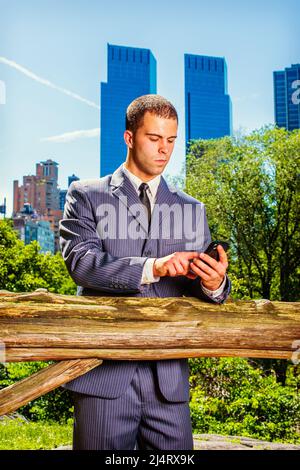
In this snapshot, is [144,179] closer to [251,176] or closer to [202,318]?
[202,318]

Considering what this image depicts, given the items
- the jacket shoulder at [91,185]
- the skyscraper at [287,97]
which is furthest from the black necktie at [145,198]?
the skyscraper at [287,97]

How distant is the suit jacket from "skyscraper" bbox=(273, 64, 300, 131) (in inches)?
382

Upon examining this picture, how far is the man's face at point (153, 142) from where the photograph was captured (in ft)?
6.28

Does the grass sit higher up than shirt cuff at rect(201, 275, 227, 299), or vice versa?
shirt cuff at rect(201, 275, 227, 299)

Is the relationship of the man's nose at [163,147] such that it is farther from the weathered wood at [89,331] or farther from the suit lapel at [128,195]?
the weathered wood at [89,331]

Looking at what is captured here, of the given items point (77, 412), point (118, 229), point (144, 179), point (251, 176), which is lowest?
point (77, 412)

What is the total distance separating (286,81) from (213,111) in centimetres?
244

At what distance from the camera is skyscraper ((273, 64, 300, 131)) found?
11.7m

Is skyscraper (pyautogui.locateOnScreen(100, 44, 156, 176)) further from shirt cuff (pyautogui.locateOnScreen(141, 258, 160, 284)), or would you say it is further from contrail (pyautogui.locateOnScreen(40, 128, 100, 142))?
shirt cuff (pyautogui.locateOnScreen(141, 258, 160, 284))

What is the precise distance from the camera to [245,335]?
2.01 meters

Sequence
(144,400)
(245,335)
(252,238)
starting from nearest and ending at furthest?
(144,400), (245,335), (252,238)

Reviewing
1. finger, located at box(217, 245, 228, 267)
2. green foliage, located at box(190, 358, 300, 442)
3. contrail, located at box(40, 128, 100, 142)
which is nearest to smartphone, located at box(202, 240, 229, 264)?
finger, located at box(217, 245, 228, 267)

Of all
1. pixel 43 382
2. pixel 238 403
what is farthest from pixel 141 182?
pixel 238 403
